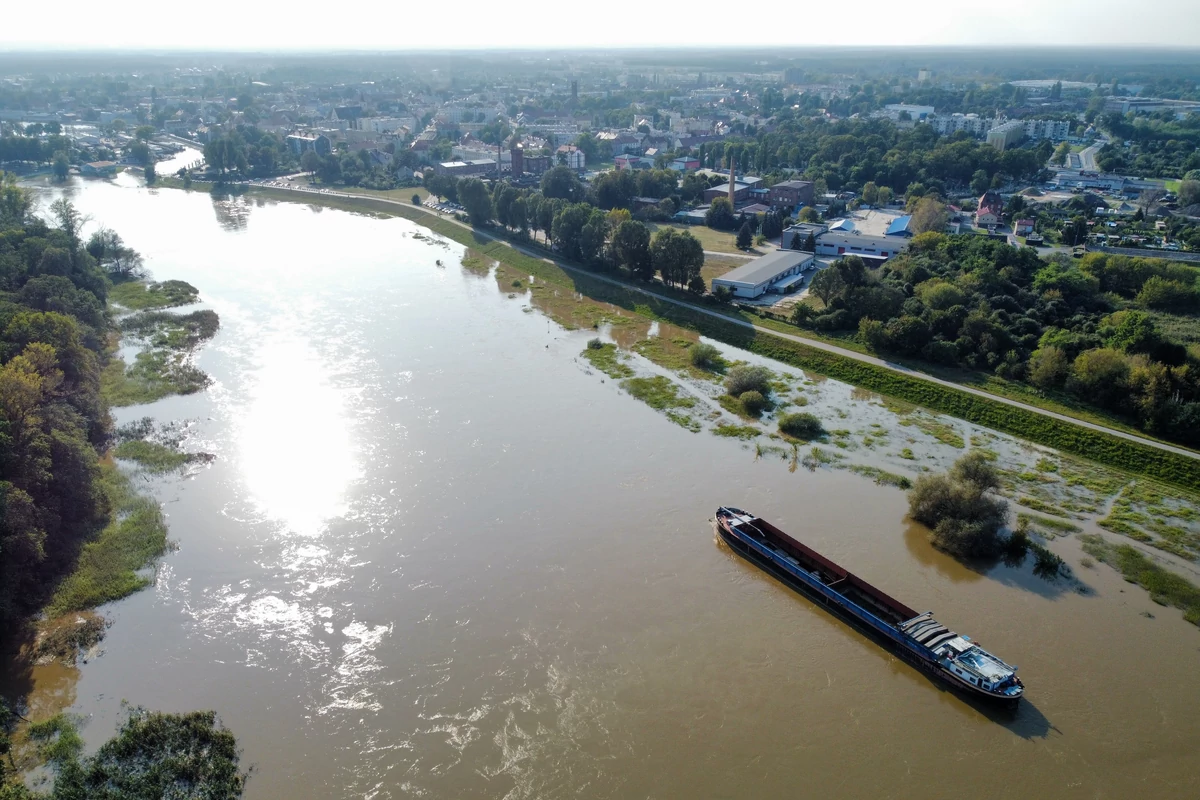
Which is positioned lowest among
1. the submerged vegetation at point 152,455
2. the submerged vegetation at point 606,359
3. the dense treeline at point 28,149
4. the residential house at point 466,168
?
the submerged vegetation at point 152,455

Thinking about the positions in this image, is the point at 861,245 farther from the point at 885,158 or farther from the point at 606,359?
the point at 885,158

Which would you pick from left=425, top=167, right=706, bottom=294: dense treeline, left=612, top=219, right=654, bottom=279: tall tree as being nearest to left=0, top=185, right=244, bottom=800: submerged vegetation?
left=425, top=167, right=706, bottom=294: dense treeline

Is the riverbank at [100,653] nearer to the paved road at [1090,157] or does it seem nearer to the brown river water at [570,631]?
the brown river water at [570,631]

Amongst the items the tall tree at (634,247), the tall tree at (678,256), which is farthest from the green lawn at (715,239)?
the tall tree at (678,256)

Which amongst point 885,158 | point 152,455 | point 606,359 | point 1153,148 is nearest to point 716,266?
point 606,359

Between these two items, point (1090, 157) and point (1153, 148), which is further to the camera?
point (1090, 157)

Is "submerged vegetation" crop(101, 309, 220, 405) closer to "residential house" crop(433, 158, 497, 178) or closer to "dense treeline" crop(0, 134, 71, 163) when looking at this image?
"residential house" crop(433, 158, 497, 178)
